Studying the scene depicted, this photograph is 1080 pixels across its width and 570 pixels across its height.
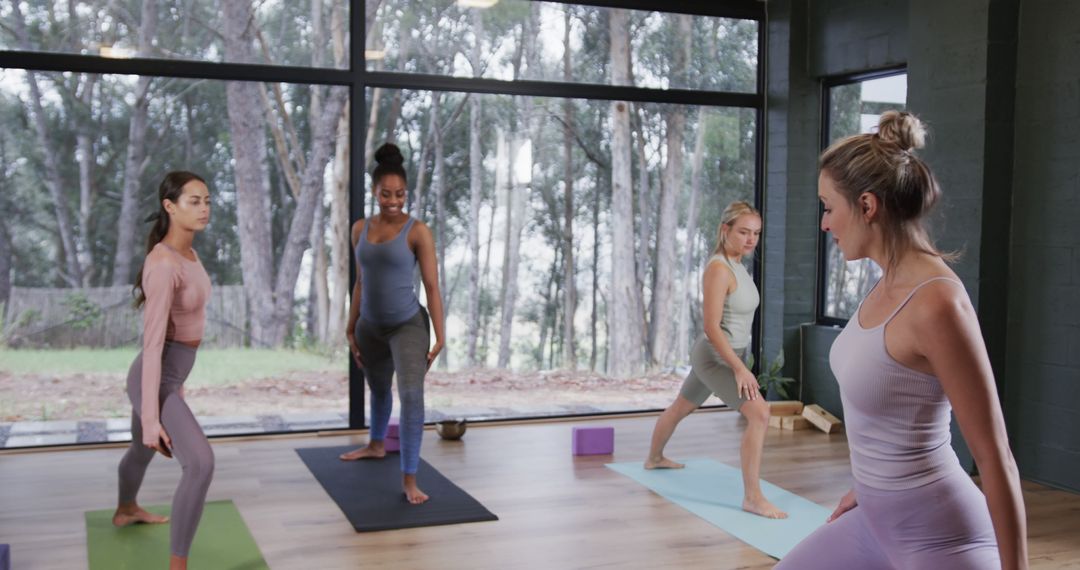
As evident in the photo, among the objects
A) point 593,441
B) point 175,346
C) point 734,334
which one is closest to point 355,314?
point 593,441

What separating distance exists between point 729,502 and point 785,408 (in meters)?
1.92

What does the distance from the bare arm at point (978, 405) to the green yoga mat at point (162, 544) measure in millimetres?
2594

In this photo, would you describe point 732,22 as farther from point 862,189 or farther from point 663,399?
point 862,189

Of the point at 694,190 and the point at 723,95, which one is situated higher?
the point at 723,95

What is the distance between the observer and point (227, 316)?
5.62m

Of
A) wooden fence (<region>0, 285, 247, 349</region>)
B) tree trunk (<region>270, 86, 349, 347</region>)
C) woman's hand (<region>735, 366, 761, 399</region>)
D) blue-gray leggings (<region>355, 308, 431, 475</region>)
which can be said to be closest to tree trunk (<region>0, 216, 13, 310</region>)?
wooden fence (<region>0, 285, 247, 349</region>)

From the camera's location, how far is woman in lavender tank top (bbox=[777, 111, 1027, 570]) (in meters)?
1.57

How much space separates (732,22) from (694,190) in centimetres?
110

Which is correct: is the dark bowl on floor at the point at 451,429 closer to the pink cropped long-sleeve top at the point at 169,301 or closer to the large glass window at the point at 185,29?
the large glass window at the point at 185,29

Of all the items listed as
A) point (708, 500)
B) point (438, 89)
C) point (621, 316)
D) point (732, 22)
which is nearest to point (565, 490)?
point (708, 500)

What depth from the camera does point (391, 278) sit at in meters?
4.52

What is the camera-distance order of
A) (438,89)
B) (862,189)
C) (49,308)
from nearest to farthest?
1. (862,189)
2. (49,308)
3. (438,89)

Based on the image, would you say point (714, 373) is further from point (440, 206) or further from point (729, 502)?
point (440, 206)

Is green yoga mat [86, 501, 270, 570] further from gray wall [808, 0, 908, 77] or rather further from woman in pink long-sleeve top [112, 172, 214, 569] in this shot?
gray wall [808, 0, 908, 77]
